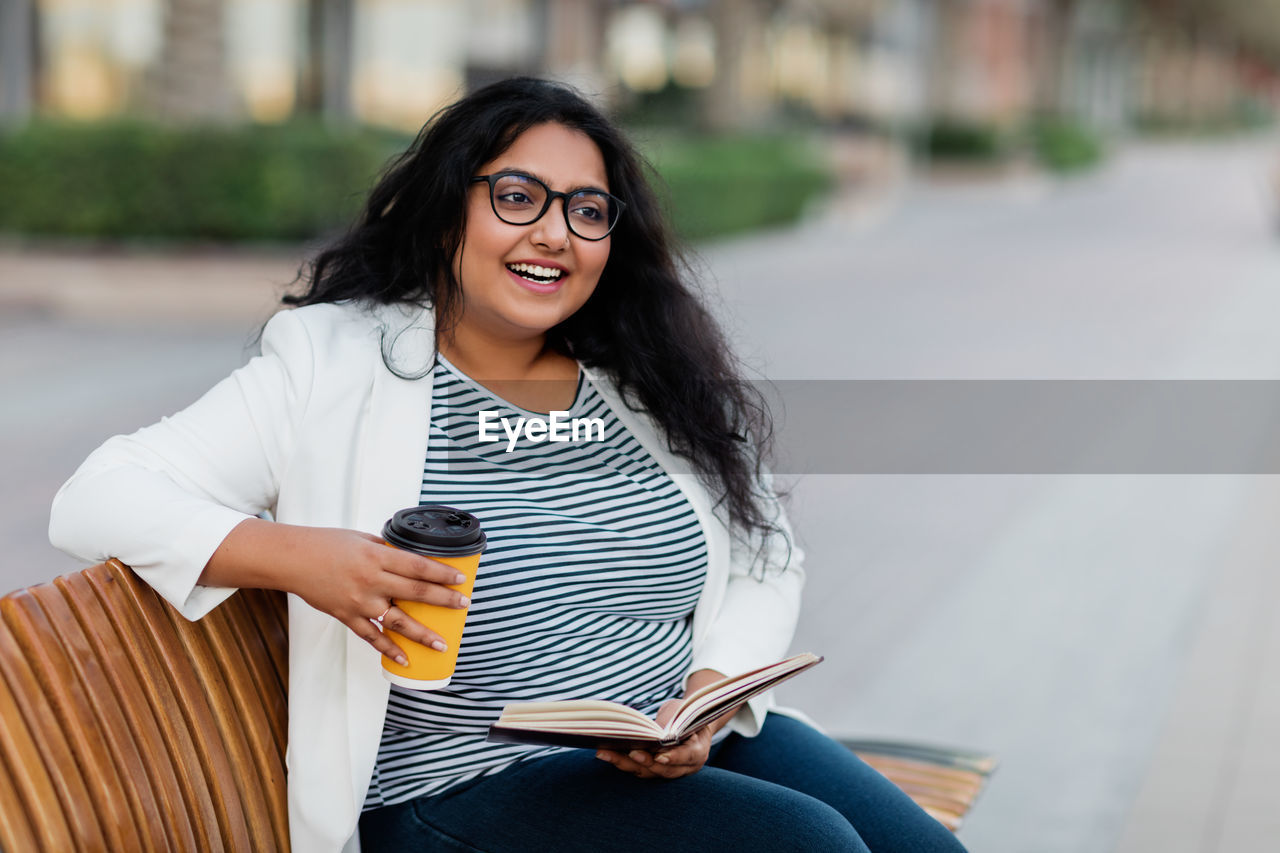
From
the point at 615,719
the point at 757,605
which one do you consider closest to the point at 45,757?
the point at 615,719

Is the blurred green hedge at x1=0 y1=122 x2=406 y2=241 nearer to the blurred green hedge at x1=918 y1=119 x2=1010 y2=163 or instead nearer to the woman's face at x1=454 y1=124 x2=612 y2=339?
the woman's face at x1=454 y1=124 x2=612 y2=339

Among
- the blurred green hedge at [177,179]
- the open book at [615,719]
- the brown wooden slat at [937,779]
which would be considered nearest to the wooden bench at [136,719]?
the open book at [615,719]

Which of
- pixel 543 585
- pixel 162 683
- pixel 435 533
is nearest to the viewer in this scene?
pixel 435 533

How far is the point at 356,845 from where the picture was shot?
2.15m

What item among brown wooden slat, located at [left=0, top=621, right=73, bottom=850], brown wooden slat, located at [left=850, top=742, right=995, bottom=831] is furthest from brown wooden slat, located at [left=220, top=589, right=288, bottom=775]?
brown wooden slat, located at [left=850, top=742, right=995, bottom=831]

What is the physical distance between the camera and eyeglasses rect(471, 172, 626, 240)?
7.40 ft

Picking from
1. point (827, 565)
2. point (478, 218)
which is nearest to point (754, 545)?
point (478, 218)

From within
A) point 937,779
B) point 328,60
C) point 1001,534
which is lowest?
point 1001,534

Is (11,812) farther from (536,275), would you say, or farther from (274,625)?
(536,275)

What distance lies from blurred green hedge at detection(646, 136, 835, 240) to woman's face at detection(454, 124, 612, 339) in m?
11.7

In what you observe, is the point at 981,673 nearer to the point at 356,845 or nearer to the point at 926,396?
the point at 356,845

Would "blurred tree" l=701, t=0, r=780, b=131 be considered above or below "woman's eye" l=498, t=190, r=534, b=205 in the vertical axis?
above

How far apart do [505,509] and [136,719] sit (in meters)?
0.59

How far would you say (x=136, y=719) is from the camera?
1.92 m
